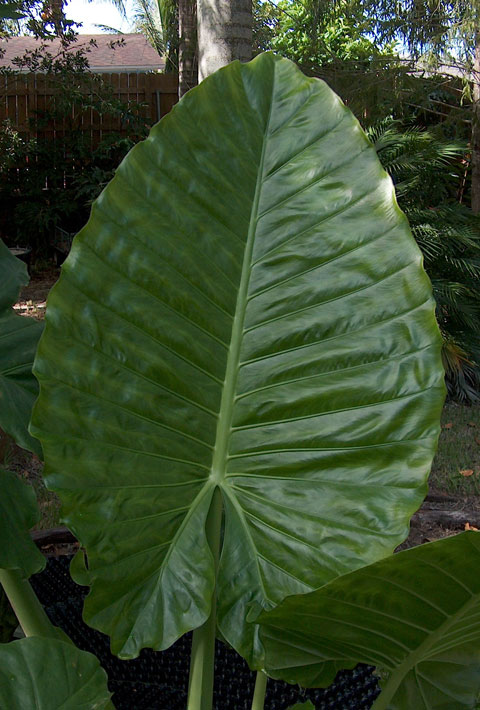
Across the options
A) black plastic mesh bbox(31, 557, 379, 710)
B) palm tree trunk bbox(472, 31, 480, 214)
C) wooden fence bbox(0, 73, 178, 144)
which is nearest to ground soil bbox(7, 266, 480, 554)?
black plastic mesh bbox(31, 557, 379, 710)

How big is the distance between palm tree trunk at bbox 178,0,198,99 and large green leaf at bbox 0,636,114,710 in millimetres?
4845

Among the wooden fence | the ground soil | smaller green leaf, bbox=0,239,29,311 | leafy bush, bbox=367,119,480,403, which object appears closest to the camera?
smaller green leaf, bbox=0,239,29,311

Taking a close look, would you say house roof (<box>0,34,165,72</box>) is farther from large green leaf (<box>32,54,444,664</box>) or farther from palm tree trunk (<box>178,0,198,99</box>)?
large green leaf (<box>32,54,444,664</box>)

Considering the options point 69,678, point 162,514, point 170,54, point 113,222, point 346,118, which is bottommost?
point 69,678

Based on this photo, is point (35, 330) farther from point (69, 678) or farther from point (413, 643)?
point (413, 643)

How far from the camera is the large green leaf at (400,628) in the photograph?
1.82 feet

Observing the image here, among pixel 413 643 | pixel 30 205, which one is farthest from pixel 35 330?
pixel 30 205

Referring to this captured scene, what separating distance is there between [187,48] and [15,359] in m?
4.90

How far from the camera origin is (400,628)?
0.66m

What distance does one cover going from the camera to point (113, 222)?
0.72m

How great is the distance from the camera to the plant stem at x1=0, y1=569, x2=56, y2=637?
0.90 metres

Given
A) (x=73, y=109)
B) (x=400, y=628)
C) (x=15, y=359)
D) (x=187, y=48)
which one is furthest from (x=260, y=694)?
(x=73, y=109)

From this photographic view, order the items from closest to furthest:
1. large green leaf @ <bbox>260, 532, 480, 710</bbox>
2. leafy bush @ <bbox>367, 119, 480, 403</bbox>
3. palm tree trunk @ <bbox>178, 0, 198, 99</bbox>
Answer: large green leaf @ <bbox>260, 532, 480, 710</bbox>
leafy bush @ <bbox>367, 119, 480, 403</bbox>
palm tree trunk @ <bbox>178, 0, 198, 99</bbox>

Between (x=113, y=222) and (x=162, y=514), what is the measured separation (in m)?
0.32
